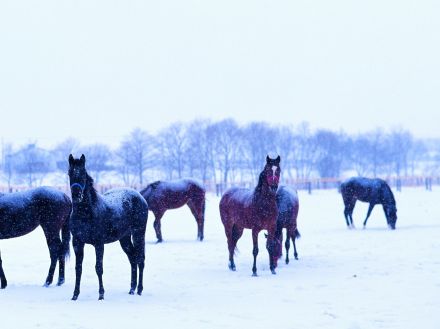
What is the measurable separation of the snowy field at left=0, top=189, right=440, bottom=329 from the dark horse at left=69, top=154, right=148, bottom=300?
65 cm

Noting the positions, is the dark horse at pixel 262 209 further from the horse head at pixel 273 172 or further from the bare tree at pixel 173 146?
the bare tree at pixel 173 146

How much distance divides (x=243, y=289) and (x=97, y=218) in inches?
104

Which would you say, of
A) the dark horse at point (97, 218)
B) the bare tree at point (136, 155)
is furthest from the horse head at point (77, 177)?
the bare tree at point (136, 155)

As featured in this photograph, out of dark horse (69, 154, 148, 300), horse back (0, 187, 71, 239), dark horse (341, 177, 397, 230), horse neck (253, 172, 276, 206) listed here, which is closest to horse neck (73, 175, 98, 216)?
dark horse (69, 154, 148, 300)

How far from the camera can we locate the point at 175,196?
1802 centimetres

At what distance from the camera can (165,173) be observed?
79.4 meters

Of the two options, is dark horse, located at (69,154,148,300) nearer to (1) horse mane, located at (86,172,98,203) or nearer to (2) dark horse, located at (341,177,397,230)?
(1) horse mane, located at (86,172,98,203)

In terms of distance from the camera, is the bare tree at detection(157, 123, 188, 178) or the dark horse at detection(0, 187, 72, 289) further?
the bare tree at detection(157, 123, 188, 178)

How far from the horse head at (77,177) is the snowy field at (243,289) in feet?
4.75

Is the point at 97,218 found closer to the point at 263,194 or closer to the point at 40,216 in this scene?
the point at 40,216

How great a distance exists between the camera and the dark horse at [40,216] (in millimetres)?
9672

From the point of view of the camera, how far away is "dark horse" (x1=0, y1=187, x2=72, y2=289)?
9672mm

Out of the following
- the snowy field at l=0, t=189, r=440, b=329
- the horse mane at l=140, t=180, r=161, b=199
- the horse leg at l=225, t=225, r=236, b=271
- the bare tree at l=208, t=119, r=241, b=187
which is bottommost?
the snowy field at l=0, t=189, r=440, b=329

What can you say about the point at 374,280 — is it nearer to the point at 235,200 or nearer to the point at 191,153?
the point at 235,200
